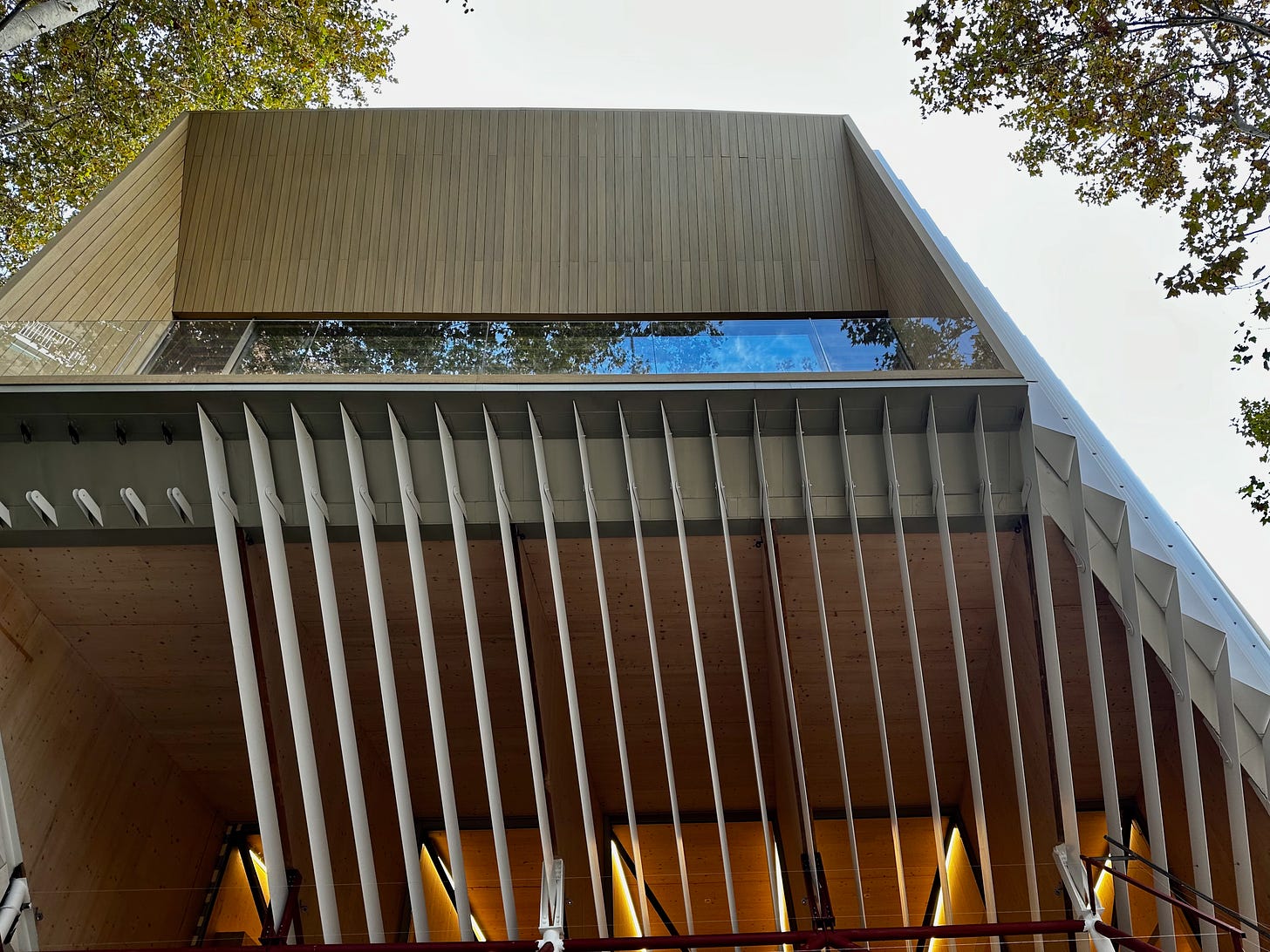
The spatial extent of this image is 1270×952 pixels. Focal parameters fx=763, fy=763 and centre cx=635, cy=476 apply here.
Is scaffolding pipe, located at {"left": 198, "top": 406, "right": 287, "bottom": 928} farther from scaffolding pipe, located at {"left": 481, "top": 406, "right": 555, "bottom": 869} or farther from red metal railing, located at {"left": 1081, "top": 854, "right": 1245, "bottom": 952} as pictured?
red metal railing, located at {"left": 1081, "top": 854, "right": 1245, "bottom": 952}

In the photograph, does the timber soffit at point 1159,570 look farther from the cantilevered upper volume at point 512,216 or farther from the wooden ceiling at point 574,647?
the cantilevered upper volume at point 512,216

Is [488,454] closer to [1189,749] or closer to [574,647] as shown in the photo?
[574,647]

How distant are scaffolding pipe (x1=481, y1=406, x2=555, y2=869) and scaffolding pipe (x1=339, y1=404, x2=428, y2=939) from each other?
3.20 ft

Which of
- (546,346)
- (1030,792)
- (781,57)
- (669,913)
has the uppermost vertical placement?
(781,57)

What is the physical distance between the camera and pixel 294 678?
19.9ft

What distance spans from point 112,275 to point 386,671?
6.06m

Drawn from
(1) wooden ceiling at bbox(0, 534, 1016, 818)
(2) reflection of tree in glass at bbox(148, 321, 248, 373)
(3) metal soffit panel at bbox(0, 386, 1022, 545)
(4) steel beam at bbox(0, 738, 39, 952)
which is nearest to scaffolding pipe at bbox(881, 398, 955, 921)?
(3) metal soffit panel at bbox(0, 386, 1022, 545)

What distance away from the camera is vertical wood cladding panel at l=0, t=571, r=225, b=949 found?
6.91 metres

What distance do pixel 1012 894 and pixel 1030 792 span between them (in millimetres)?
1590

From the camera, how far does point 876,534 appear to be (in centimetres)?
716

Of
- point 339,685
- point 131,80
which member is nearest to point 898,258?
point 339,685

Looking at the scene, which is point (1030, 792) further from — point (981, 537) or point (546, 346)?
point (546, 346)

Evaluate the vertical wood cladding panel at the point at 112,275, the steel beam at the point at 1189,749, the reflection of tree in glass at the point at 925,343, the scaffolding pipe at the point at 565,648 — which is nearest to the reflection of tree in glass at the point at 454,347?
the scaffolding pipe at the point at 565,648

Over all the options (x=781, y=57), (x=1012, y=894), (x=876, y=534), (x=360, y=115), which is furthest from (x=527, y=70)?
(x=1012, y=894)
